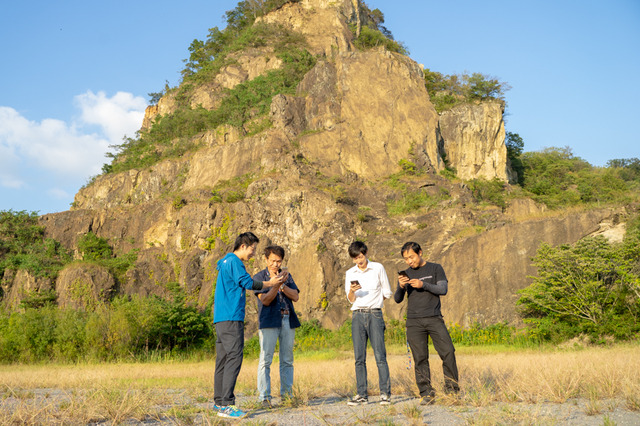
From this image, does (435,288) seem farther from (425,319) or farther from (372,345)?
(372,345)

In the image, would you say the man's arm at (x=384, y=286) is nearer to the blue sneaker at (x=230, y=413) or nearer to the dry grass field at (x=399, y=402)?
the dry grass field at (x=399, y=402)

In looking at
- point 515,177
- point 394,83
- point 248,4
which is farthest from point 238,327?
Answer: point 248,4

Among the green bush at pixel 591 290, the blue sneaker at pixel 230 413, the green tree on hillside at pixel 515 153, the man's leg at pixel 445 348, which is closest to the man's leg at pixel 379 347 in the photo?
the man's leg at pixel 445 348

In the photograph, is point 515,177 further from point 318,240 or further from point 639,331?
point 639,331

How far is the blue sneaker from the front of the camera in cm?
551

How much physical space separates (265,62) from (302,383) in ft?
142

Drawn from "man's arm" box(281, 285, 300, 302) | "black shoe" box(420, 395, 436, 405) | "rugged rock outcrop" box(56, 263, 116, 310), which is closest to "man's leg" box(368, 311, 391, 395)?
"black shoe" box(420, 395, 436, 405)

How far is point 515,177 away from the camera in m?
45.1

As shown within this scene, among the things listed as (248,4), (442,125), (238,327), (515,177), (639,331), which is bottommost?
(639,331)

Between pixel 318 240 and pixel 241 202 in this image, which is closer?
pixel 318 240

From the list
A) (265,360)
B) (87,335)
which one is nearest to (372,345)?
(265,360)

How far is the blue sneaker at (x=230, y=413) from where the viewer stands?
551 centimetres

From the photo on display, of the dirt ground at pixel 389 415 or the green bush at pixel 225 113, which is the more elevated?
the green bush at pixel 225 113

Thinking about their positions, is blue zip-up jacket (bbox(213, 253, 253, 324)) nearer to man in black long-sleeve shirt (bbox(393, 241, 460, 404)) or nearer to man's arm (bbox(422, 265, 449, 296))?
man in black long-sleeve shirt (bbox(393, 241, 460, 404))
